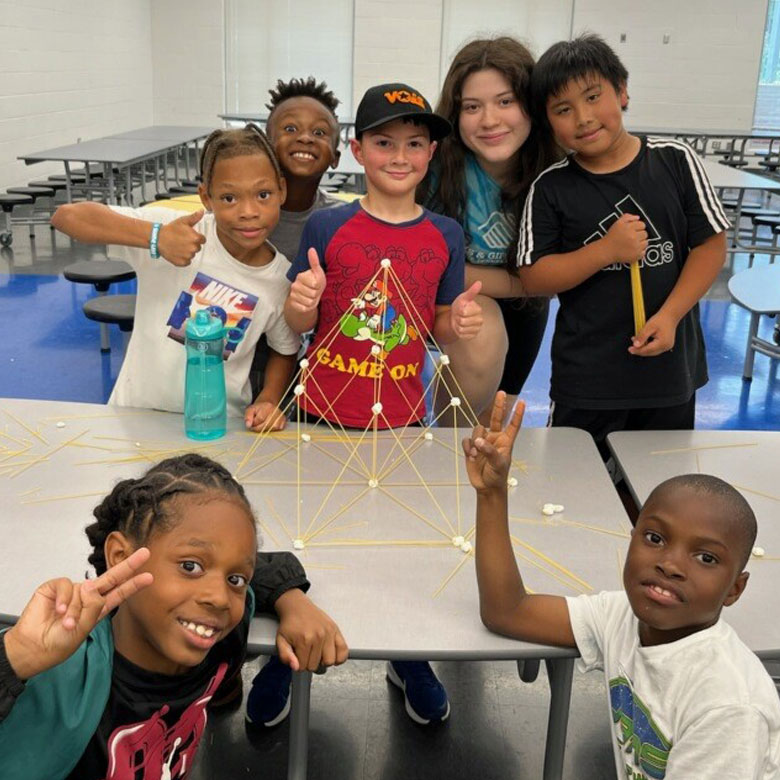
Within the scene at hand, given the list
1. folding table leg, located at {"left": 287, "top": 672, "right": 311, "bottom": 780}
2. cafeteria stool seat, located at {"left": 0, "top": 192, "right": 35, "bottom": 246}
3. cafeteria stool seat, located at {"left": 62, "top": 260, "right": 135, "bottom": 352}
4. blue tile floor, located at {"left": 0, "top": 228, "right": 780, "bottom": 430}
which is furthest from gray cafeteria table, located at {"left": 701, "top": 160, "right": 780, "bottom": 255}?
cafeteria stool seat, located at {"left": 0, "top": 192, "right": 35, "bottom": 246}

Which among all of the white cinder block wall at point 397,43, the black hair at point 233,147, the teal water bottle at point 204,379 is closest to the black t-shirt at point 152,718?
the teal water bottle at point 204,379

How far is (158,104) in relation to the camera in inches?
507

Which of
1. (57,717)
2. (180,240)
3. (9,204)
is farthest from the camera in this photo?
(9,204)

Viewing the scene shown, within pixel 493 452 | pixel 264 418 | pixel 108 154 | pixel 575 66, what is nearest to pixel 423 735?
pixel 264 418

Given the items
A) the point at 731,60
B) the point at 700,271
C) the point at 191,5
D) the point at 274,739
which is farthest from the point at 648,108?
the point at 274,739

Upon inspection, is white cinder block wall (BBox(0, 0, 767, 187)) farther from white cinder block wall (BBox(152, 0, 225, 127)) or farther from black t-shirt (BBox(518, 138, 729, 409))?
black t-shirt (BBox(518, 138, 729, 409))

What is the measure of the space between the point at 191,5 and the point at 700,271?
12.0 metres

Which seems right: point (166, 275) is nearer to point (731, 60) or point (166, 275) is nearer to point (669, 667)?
point (669, 667)

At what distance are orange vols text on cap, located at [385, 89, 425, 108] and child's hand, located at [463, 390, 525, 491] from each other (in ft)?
3.03

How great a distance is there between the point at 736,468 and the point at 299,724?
3.79ft

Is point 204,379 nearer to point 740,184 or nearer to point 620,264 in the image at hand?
point 620,264

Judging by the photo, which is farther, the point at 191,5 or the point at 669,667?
the point at 191,5

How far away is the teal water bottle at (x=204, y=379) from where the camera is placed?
6.45 feet

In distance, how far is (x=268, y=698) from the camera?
2.18 metres
